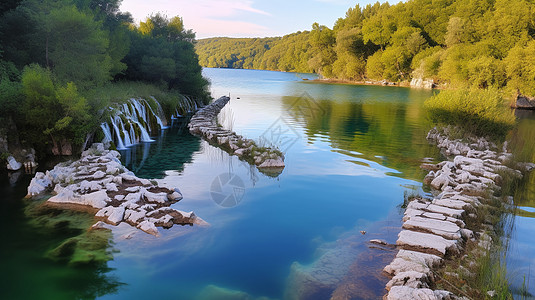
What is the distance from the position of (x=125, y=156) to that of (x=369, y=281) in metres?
12.6

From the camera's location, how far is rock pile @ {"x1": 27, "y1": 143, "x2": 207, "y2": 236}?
29.1ft

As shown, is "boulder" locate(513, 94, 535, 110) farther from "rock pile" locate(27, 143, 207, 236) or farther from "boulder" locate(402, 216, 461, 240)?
"rock pile" locate(27, 143, 207, 236)

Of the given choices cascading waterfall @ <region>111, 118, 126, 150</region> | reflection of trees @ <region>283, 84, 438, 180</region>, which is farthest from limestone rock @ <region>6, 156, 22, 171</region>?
reflection of trees @ <region>283, 84, 438, 180</region>

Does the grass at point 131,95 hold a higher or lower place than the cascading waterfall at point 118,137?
higher

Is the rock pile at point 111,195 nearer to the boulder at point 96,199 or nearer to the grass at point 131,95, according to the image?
the boulder at point 96,199

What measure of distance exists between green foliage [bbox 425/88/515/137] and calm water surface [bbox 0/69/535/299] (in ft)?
14.2

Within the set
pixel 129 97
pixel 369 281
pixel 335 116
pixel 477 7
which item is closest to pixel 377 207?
pixel 369 281

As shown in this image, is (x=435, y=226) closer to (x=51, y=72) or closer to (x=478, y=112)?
(x=478, y=112)

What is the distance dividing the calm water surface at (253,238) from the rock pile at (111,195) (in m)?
0.37

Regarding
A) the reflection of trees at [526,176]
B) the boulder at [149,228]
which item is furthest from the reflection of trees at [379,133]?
the boulder at [149,228]

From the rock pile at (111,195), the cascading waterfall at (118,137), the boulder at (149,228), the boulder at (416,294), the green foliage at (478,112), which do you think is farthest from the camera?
the green foliage at (478,112)

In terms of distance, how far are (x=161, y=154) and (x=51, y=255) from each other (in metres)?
9.67

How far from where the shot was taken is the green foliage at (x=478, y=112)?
19.3 metres

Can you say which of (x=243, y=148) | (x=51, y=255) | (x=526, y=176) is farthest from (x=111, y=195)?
(x=526, y=176)
